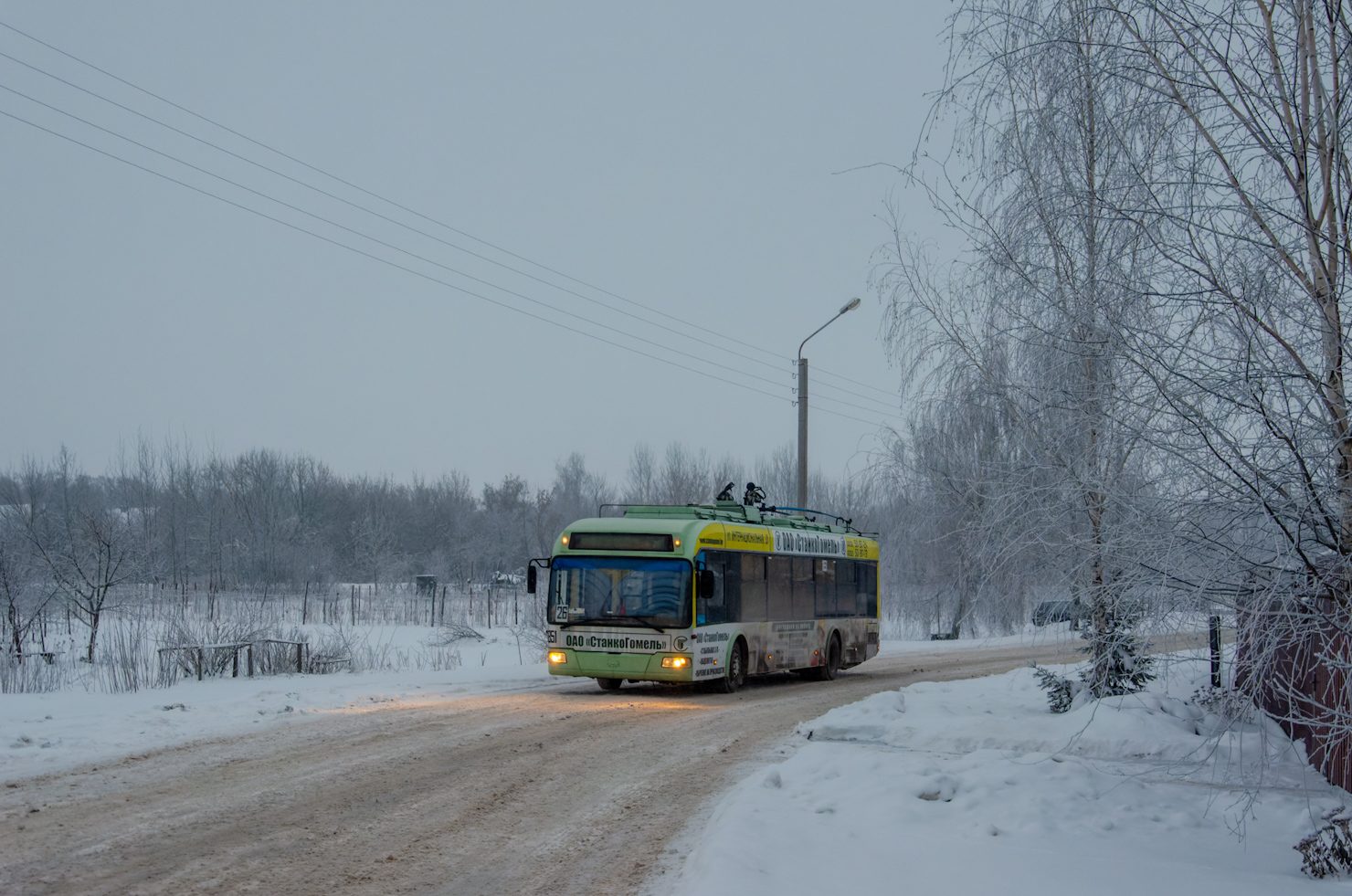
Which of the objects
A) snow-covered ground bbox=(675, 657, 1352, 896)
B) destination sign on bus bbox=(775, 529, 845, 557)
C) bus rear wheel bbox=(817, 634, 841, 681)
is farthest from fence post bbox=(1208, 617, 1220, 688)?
bus rear wheel bbox=(817, 634, 841, 681)

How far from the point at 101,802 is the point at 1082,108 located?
29.7 ft

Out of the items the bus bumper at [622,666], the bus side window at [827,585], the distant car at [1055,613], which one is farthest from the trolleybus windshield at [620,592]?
the distant car at [1055,613]

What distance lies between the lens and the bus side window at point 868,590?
23.2m

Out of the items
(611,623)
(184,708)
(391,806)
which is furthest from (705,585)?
(391,806)

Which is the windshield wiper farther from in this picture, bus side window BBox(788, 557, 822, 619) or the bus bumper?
bus side window BBox(788, 557, 822, 619)

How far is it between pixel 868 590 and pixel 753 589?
6.11 m

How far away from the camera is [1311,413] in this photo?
207 inches

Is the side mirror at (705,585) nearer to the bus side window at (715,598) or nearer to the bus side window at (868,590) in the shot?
the bus side window at (715,598)

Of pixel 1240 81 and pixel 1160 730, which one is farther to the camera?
pixel 1160 730

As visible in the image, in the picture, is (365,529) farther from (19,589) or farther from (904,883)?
(904,883)

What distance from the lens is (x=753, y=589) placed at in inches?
722

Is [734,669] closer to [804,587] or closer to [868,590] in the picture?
[804,587]

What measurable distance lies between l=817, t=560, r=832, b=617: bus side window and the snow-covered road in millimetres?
7569

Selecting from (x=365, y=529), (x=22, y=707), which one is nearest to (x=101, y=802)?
(x=22, y=707)
